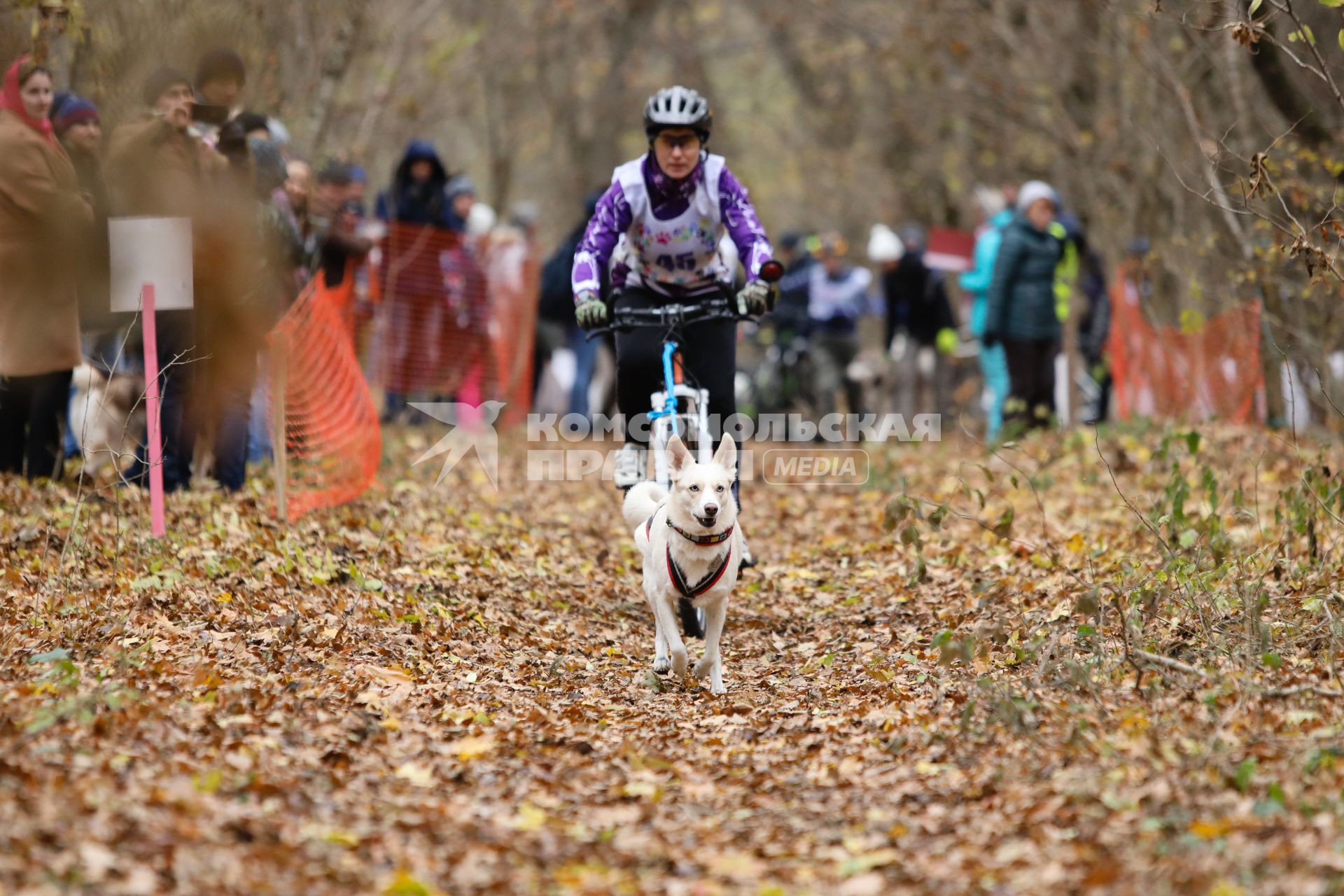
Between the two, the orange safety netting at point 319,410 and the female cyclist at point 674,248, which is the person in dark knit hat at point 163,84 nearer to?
the orange safety netting at point 319,410

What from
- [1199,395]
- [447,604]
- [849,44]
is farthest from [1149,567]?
[849,44]

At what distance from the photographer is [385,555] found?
9.37 m

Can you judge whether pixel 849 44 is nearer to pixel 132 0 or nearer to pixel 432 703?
pixel 132 0

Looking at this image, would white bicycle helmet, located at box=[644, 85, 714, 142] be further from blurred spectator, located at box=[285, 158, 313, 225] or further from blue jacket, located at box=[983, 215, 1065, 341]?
blue jacket, located at box=[983, 215, 1065, 341]

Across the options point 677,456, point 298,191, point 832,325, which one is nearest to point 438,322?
point 832,325

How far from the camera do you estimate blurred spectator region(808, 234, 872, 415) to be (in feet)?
67.7

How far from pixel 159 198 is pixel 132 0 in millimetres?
1831

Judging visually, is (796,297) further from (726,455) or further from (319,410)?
(726,455)

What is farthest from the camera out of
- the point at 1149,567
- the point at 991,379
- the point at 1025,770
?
the point at 991,379

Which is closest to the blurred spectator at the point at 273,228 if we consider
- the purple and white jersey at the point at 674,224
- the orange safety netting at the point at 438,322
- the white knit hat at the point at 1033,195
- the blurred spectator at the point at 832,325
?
the purple and white jersey at the point at 674,224

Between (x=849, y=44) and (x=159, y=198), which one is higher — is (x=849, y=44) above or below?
above

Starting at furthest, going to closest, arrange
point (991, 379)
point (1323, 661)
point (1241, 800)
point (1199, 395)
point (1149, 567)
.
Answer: point (991, 379) < point (1199, 395) < point (1149, 567) < point (1323, 661) < point (1241, 800)

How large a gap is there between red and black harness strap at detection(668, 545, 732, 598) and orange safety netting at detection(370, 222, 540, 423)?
1075cm

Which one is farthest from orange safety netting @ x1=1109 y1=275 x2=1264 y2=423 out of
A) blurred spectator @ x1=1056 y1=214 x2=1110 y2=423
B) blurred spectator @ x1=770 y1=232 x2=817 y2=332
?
blurred spectator @ x1=770 y1=232 x2=817 y2=332
